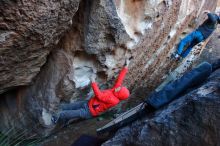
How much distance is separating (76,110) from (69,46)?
1.00 meters

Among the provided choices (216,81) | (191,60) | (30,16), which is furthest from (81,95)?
(191,60)

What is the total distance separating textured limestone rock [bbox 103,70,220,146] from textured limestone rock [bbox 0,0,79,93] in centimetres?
152

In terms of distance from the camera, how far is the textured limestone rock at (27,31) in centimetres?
300

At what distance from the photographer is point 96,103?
4391 millimetres

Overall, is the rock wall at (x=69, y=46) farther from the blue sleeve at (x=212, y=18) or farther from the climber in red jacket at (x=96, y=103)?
the blue sleeve at (x=212, y=18)

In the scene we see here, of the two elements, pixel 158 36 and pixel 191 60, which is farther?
pixel 191 60

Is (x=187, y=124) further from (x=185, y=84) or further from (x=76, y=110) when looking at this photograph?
(x=76, y=110)

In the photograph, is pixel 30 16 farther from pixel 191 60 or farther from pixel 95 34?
pixel 191 60

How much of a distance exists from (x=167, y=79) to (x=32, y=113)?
3.57 metres

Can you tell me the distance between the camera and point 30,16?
3.13 meters

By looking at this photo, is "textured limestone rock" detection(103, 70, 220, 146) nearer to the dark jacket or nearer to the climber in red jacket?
the climber in red jacket

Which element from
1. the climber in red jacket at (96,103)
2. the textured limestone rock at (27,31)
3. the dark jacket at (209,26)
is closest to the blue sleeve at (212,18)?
the dark jacket at (209,26)

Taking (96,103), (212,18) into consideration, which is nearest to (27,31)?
(96,103)

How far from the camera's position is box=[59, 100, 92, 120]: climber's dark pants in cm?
448
